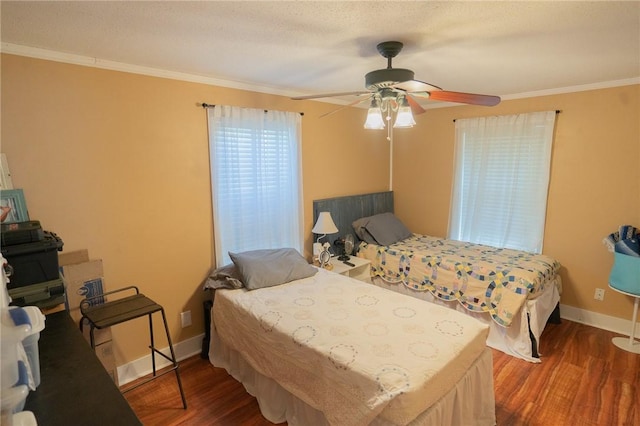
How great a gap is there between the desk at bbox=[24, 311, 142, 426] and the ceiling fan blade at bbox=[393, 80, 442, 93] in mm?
1809

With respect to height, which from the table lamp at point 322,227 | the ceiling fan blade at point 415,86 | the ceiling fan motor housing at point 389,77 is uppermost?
the ceiling fan motor housing at point 389,77

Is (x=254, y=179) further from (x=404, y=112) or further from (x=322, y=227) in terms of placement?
(x=404, y=112)

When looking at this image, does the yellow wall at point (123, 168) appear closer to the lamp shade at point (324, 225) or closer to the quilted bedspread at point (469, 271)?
the lamp shade at point (324, 225)

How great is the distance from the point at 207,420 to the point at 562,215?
357 cm

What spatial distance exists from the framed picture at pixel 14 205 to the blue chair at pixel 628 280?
4220mm

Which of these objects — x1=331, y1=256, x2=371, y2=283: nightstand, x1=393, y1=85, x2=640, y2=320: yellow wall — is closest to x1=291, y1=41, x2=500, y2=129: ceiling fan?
x1=331, y1=256, x2=371, y2=283: nightstand

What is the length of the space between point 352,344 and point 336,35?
5.38ft

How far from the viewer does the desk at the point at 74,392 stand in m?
1.01

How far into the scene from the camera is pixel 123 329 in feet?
8.03

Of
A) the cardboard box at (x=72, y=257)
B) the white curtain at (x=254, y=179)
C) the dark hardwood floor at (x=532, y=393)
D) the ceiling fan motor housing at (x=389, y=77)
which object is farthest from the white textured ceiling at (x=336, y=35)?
the dark hardwood floor at (x=532, y=393)

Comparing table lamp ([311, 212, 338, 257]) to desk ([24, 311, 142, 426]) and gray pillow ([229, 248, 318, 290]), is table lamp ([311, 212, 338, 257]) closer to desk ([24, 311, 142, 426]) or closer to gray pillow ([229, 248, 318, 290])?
gray pillow ([229, 248, 318, 290])

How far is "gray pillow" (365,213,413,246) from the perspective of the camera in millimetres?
3725

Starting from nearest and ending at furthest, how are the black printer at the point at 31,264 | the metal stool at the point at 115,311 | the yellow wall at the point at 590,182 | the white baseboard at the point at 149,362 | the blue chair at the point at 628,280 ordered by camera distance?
the black printer at the point at 31,264 < the metal stool at the point at 115,311 < the white baseboard at the point at 149,362 < the blue chair at the point at 628,280 < the yellow wall at the point at 590,182

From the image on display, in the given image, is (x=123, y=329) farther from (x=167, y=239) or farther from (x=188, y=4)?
(x=188, y=4)
